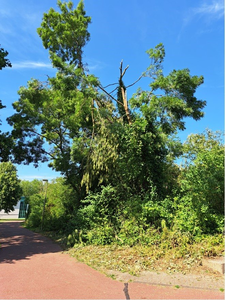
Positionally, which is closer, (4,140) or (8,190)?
(4,140)

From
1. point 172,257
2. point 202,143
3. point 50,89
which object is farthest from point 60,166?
point 202,143

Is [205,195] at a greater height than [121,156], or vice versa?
[121,156]

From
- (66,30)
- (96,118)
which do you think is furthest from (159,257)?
(66,30)

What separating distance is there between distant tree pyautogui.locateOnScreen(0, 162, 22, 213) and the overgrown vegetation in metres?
13.9

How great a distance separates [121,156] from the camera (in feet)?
34.3

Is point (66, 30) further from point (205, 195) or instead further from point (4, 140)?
point (205, 195)

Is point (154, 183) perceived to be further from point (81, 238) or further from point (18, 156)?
point (18, 156)

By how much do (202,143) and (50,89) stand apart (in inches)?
547

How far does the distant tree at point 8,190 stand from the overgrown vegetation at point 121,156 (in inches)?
548

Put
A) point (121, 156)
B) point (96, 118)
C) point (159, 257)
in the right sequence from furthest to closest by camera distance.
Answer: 1. point (96, 118)
2. point (121, 156)
3. point (159, 257)

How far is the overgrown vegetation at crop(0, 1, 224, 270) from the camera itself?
7625 millimetres


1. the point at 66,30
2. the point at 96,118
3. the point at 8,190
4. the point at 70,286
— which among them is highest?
the point at 66,30

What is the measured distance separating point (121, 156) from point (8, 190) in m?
23.8

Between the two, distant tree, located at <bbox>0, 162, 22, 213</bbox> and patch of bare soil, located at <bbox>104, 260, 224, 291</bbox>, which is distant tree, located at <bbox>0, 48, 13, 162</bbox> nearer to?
patch of bare soil, located at <bbox>104, 260, 224, 291</bbox>
